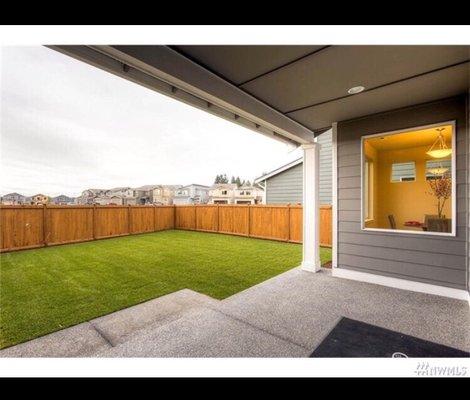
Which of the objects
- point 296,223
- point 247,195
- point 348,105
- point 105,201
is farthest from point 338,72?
point 247,195

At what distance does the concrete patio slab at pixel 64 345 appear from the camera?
205 cm

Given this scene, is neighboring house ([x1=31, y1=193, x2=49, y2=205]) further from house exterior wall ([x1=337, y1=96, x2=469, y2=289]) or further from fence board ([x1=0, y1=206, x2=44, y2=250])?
house exterior wall ([x1=337, y1=96, x2=469, y2=289])

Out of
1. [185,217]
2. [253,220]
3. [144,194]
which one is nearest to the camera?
[253,220]

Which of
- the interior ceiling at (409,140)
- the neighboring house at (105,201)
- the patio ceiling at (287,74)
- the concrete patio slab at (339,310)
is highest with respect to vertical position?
the interior ceiling at (409,140)

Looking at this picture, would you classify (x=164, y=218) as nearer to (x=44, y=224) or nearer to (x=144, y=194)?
(x=44, y=224)

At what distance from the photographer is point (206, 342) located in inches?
83.7

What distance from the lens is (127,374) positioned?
1.40 metres

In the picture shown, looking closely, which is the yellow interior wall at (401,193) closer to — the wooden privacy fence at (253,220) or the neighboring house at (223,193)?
the wooden privacy fence at (253,220)

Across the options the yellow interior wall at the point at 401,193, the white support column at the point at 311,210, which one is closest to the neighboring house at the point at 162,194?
the yellow interior wall at the point at 401,193

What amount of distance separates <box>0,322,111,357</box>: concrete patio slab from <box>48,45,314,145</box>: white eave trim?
7.73 feet

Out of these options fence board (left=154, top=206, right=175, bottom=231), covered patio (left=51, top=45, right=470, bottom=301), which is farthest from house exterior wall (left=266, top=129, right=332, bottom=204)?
fence board (left=154, top=206, right=175, bottom=231)

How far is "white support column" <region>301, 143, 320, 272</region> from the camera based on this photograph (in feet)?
14.5

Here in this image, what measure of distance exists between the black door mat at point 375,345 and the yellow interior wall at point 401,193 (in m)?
4.69

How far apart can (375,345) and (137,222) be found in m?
8.93
